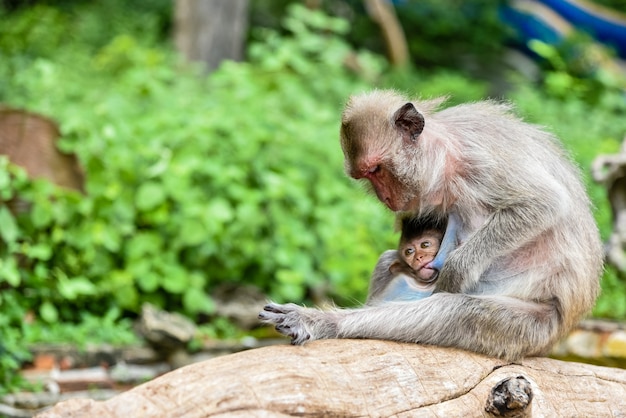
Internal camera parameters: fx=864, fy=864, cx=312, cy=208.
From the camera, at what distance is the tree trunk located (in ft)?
57.3

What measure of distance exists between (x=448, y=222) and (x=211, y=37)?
42.5 feet

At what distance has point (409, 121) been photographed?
5344mm

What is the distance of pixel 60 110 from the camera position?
12.2 m

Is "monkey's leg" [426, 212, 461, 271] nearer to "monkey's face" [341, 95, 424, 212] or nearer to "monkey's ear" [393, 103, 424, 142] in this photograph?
"monkey's face" [341, 95, 424, 212]

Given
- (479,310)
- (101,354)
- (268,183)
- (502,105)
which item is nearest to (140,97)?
(268,183)

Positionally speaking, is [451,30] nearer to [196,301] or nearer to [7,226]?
[196,301]

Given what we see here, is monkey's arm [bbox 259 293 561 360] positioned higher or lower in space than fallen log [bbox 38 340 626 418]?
higher

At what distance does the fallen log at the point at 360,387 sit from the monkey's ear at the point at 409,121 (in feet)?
4.32

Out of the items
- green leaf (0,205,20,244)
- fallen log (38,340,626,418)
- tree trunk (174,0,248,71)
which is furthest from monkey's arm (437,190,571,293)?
tree trunk (174,0,248,71)

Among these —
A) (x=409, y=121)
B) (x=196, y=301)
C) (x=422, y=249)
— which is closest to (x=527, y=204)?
(x=422, y=249)

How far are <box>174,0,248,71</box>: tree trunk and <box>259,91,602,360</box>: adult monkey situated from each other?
496 inches

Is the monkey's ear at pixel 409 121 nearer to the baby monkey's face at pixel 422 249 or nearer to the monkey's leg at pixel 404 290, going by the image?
the baby monkey's face at pixel 422 249

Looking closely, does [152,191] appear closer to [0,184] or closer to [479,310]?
[0,184]

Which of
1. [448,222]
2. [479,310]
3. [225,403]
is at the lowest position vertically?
[225,403]
